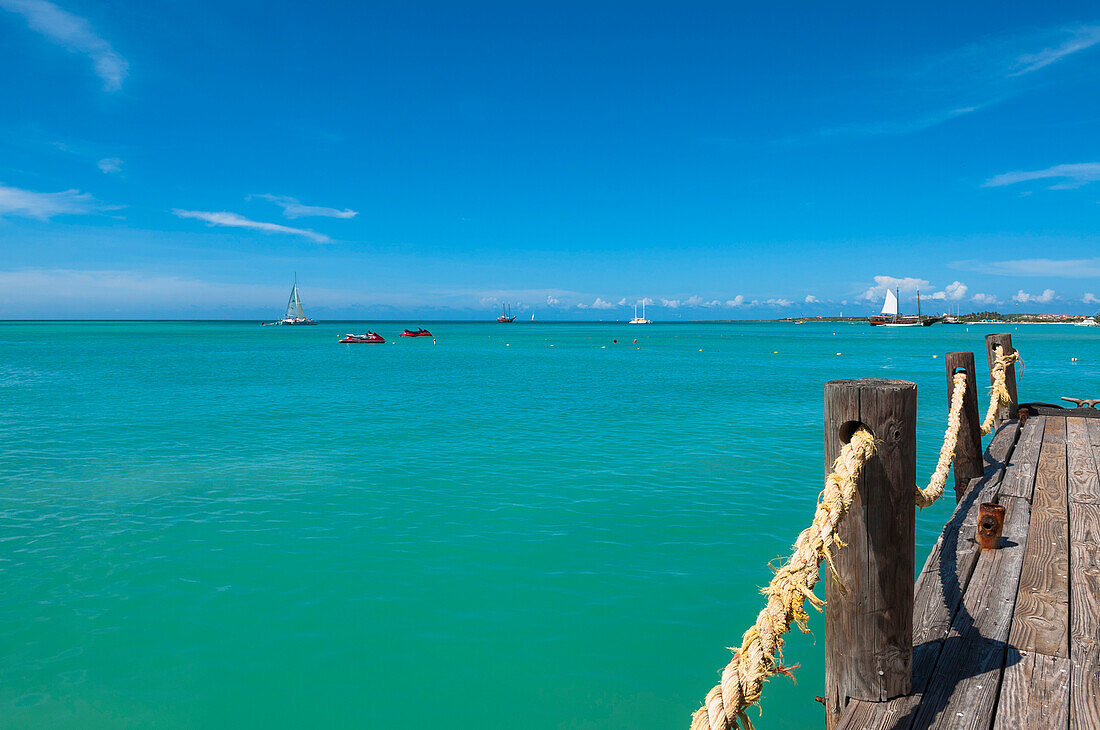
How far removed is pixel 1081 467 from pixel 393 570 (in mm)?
9119

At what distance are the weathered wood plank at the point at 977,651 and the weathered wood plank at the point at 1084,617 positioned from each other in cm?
33

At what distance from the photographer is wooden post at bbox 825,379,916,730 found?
2.87 meters

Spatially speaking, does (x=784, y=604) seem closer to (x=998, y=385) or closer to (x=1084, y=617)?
(x=1084, y=617)

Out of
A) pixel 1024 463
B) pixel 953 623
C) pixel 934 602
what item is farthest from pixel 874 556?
pixel 1024 463

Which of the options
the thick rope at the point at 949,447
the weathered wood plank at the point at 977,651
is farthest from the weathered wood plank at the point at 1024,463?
the weathered wood plank at the point at 977,651

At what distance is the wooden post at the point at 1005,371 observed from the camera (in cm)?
1066

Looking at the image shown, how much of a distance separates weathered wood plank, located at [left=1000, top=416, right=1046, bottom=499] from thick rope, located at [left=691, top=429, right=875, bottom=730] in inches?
217

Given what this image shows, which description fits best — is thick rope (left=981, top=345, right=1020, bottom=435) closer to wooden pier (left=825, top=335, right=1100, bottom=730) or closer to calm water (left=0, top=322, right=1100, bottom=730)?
calm water (left=0, top=322, right=1100, bottom=730)

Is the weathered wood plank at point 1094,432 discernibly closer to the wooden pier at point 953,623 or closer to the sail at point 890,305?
the wooden pier at point 953,623

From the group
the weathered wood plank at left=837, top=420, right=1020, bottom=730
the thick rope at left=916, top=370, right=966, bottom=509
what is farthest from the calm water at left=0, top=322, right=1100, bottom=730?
the thick rope at left=916, top=370, right=966, bottom=509

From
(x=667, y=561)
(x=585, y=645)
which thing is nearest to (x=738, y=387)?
(x=667, y=561)

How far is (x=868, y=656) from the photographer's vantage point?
123 inches

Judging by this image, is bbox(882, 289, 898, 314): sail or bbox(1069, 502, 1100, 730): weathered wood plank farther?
bbox(882, 289, 898, 314): sail

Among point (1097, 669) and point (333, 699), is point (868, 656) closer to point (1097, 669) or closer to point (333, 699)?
point (1097, 669)
